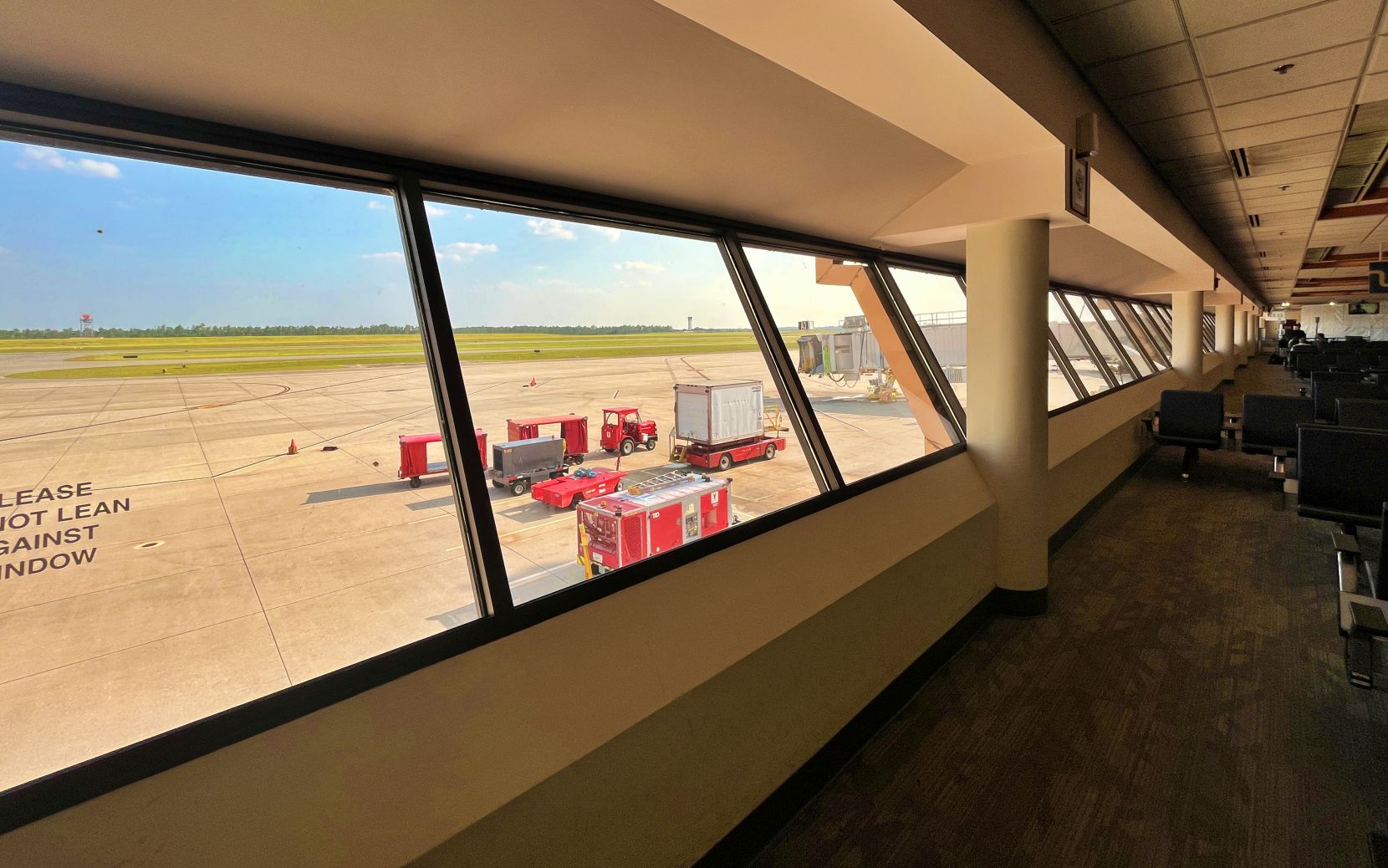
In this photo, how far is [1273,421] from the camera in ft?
20.3

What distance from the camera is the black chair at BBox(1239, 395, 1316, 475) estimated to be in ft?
19.7

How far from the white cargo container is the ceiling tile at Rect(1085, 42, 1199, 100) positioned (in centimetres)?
244

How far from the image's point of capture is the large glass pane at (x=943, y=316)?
449cm

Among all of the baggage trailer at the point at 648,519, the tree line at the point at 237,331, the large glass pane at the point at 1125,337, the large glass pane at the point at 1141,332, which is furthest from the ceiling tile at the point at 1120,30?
the large glass pane at the point at 1141,332

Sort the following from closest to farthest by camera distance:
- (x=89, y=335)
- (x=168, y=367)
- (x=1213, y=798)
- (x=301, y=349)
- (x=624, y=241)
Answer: (x=89, y=335) → (x=168, y=367) → (x=301, y=349) → (x=1213, y=798) → (x=624, y=241)

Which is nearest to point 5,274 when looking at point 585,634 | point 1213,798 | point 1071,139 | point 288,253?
point 288,253

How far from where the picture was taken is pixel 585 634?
1951 mm

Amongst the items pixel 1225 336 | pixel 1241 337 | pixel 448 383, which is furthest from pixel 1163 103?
pixel 1241 337

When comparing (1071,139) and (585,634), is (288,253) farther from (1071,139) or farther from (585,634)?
(1071,139)

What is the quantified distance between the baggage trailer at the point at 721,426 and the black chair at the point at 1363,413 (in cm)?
470

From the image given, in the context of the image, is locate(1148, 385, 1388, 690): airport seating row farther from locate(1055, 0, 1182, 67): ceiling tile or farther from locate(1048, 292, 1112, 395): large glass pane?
locate(1055, 0, 1182, 67): ceiling tile

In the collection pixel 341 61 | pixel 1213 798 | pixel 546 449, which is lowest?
pixel 1213 798

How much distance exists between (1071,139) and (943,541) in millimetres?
2153

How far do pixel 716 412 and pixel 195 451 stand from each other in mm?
2079
